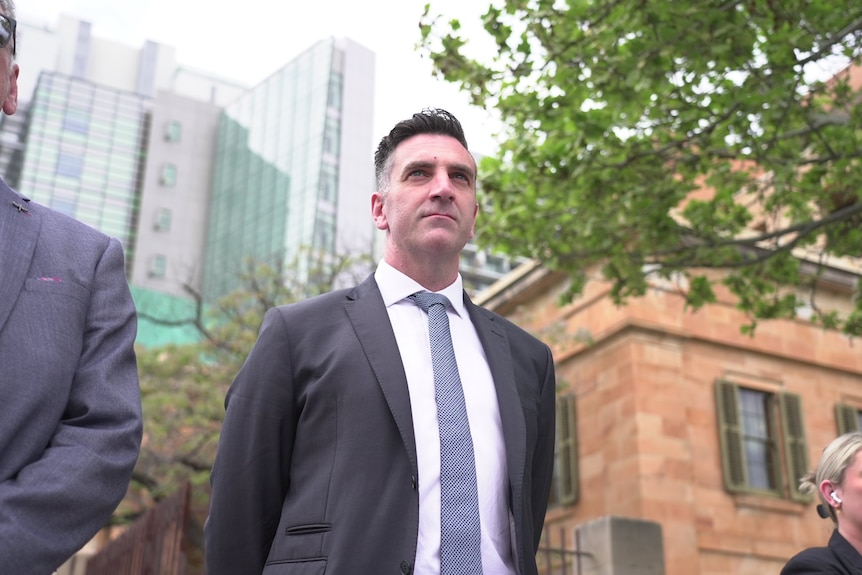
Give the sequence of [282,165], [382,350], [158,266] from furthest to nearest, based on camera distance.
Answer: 1. [158,266]
2. [282,165]
3. [382,350]

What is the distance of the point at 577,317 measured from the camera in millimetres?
19688

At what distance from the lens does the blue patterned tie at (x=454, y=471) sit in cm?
288

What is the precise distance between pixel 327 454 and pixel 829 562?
260cm

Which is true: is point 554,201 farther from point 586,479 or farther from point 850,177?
point 586,479

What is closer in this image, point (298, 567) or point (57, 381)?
point (57, 381)

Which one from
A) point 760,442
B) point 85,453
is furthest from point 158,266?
point 85,453

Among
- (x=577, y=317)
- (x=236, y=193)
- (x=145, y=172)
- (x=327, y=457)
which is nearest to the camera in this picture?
(x=327, y=457)

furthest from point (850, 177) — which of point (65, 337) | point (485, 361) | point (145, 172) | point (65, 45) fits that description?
point (65, 45)

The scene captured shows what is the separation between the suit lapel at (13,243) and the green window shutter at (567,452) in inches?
671

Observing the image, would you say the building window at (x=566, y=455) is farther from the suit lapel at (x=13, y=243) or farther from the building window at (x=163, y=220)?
the building window at (x=163, y=220)

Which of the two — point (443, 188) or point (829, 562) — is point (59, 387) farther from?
point (829, 562)

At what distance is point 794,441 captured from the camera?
61.4 ft

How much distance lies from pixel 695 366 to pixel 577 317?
8.37ft

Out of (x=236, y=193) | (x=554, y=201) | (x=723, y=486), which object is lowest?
(x=723, y=486)
